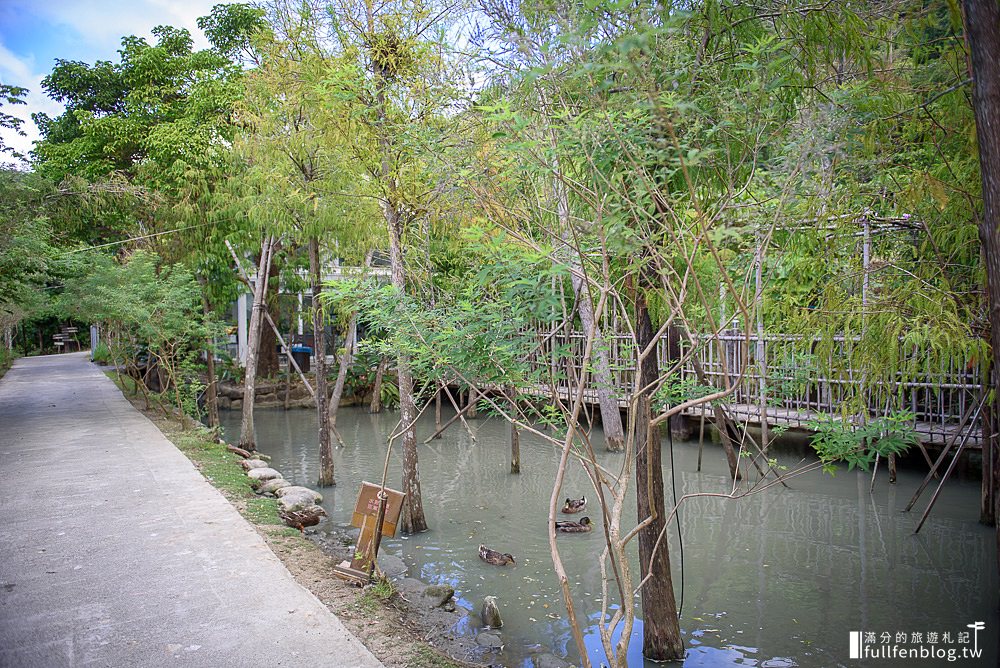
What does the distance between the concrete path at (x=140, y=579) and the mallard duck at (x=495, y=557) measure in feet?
7.81

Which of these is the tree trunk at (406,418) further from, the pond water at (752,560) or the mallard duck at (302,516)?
the mallard duck at (302,516)

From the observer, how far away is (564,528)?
820 cm

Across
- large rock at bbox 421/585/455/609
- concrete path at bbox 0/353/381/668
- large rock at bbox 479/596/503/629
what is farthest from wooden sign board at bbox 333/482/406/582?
large rock at bbox 479/596/503/629

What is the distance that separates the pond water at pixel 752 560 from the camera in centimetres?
562

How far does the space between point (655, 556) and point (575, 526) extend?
3.36 meters

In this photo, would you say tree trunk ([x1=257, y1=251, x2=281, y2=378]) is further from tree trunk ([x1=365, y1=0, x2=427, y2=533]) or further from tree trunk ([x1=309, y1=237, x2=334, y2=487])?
tree trunk ([x1=365, y1=0, x2=427, y2=533])

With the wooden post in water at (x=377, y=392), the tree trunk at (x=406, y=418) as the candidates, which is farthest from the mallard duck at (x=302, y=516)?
the wooden post in water at (x=377, y=392)

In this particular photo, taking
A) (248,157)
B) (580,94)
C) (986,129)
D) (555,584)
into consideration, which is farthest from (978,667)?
(248,157)

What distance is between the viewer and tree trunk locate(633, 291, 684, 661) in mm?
4828

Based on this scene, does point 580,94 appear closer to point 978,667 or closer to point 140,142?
point 978,667

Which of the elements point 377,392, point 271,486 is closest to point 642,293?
point 271,486

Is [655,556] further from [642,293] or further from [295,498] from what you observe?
[295,498]

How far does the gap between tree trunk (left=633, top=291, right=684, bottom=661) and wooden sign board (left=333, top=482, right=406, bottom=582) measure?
1782 mm

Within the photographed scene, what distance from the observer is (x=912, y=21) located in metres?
4.71
